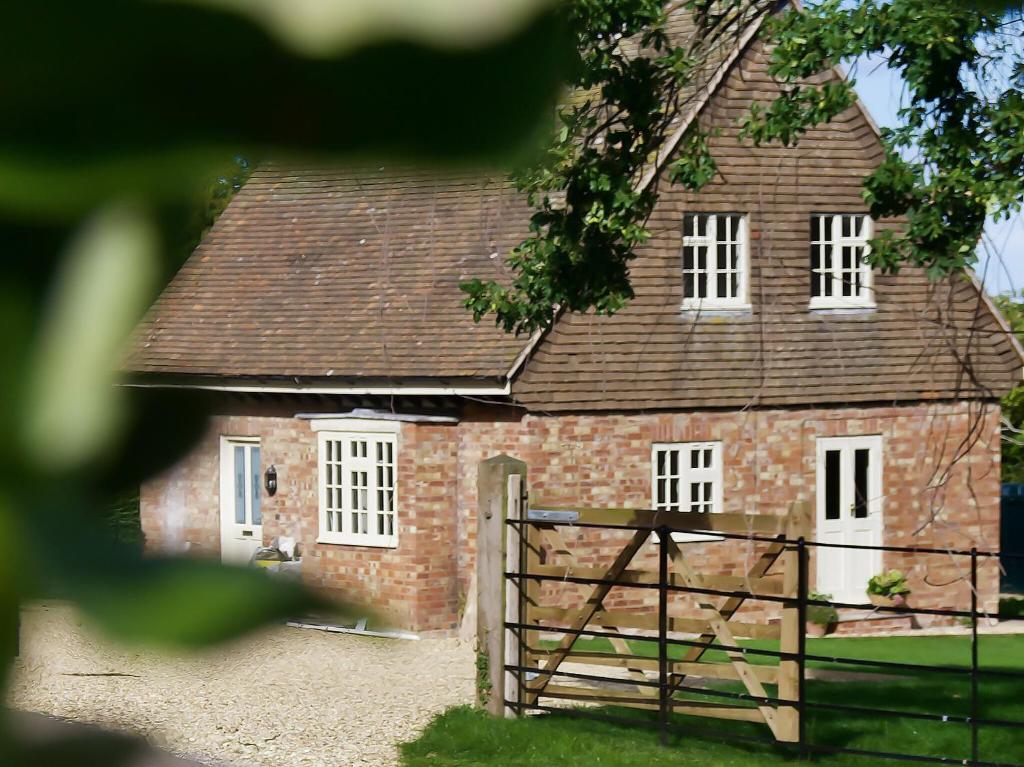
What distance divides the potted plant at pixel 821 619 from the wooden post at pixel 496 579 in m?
6.09

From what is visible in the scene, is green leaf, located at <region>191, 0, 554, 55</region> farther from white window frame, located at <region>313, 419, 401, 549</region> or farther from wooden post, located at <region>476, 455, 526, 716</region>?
white window frame, located at <region>313, 419, 401, 549</region>

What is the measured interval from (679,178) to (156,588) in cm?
848

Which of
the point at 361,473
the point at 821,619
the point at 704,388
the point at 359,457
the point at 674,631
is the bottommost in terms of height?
the point at 821,619

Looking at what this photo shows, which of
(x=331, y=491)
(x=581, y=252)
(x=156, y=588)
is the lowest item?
(x=331, y=491)

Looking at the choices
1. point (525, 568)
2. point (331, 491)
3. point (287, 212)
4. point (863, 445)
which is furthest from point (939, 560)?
point (287, 212)

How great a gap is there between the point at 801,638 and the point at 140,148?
893cm

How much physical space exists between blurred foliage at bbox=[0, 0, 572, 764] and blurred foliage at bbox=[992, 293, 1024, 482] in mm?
16776

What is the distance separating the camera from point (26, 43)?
0.62 ft

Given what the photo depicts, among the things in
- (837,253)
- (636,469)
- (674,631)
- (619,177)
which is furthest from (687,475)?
(619,177)

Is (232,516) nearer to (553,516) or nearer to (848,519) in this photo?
(553,516)

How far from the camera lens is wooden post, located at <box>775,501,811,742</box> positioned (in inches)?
339

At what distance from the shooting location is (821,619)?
15.1 meters

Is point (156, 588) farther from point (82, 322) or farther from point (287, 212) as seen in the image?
point (287, 212)

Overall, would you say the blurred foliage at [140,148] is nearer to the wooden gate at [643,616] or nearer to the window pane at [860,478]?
the wooden gate at [643,616]
